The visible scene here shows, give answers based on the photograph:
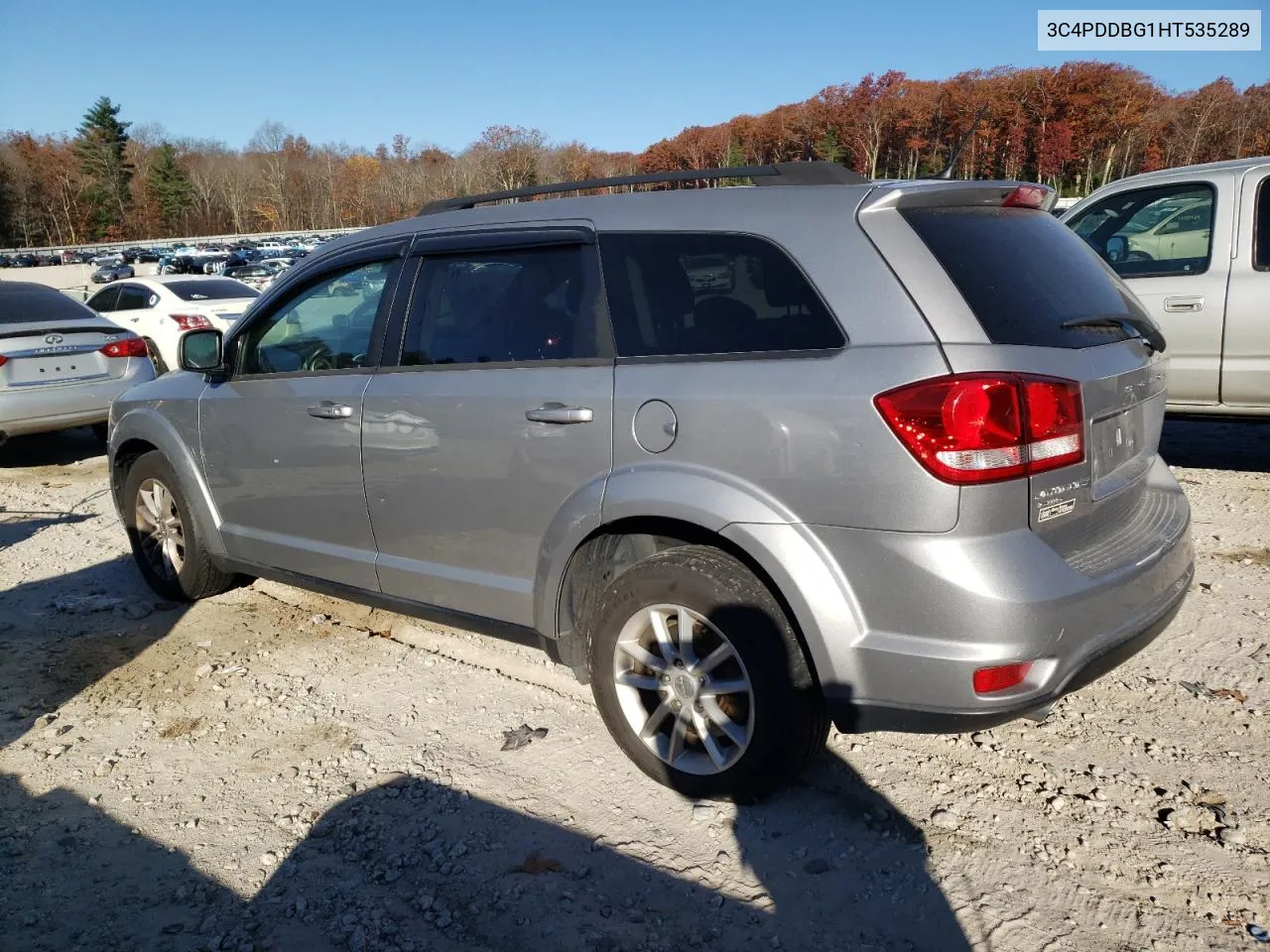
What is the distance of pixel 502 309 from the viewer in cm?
345

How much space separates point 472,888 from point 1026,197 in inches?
108

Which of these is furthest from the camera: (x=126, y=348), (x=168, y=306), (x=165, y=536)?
(x=168, y=306)

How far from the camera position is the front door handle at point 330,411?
3.76 meters

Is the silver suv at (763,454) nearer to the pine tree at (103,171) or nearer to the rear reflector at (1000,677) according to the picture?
the rear reflector at (1000,677)

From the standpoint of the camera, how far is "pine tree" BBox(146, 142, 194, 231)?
99500mm

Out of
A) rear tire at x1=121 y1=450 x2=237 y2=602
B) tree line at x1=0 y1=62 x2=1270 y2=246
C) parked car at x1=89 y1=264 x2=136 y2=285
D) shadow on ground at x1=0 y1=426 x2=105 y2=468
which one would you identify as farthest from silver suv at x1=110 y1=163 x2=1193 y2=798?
parked car at x1=89 y1=264 x2=136 y2=285

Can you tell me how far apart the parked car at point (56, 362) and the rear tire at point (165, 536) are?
12.7 feet

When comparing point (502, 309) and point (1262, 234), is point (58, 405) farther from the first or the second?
point (1262, 234)

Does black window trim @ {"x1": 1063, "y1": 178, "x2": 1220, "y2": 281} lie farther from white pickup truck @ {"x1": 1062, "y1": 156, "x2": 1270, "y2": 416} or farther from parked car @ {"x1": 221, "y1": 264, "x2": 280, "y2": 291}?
parked car @ {"x1": 221, "y1": 264, "x2": 280, "y2": 291}

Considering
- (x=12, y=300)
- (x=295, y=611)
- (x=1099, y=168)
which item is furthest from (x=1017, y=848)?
(x=1099, y=168)

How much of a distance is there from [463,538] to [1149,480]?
2.37 metres

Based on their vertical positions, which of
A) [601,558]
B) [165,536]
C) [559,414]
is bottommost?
[165,536]

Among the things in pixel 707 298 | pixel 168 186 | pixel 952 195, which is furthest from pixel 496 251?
pixel 168 186

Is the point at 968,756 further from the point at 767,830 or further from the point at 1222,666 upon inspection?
the point at 1222,666
